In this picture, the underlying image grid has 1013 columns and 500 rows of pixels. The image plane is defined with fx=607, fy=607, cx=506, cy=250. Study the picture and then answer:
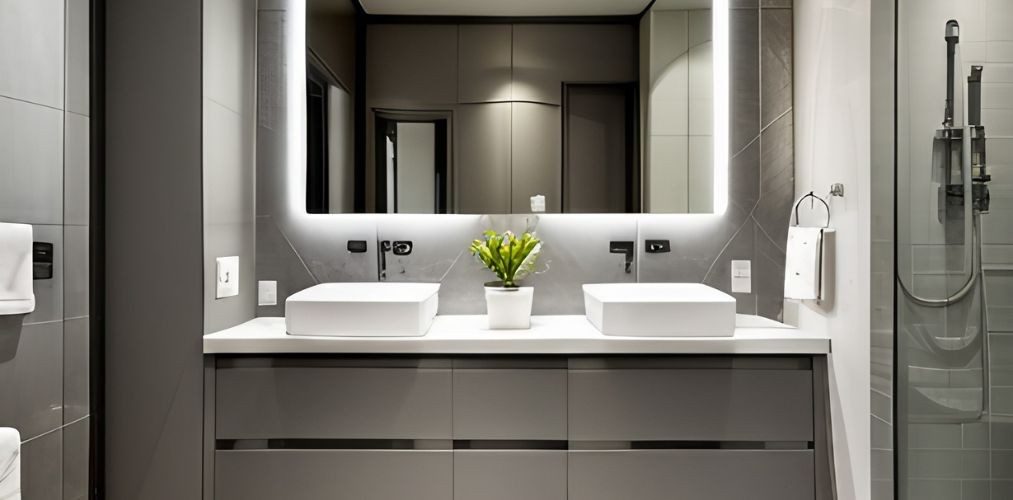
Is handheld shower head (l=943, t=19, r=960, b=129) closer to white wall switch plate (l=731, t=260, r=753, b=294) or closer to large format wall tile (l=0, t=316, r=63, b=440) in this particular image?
white wall switch plate (l=731, t=260, r=753, b=294)

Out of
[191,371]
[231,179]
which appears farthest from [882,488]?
[231,179]

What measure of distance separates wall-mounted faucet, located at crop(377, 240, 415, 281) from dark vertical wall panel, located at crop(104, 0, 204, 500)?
2.21ft

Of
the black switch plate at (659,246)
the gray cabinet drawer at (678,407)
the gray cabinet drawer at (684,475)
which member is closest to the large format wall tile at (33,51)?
the gray cabinet drawer at (678,407)

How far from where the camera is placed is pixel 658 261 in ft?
7.80

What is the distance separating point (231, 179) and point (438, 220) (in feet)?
2.48

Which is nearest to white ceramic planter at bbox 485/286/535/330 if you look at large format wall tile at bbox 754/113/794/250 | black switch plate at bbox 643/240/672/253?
black switch plate at bbox 643/240/672/253

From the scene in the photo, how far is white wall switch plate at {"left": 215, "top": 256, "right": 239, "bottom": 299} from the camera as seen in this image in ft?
6.57

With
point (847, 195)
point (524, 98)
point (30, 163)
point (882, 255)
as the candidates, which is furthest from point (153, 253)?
point (847, 195)

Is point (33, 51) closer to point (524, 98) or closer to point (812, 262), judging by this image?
point (524, 98)

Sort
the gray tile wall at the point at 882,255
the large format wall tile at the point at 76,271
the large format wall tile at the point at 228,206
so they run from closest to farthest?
1. the gray tile wall at the point at 882,255
2. the large format wall tile at the point at 76,271
3. the large format wall tile at the point at 228,206

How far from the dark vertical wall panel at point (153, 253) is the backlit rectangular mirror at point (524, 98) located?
53 centimetres

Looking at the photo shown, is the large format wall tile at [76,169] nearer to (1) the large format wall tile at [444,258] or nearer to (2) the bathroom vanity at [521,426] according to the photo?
(2) the bathroom vanity at [521,426]

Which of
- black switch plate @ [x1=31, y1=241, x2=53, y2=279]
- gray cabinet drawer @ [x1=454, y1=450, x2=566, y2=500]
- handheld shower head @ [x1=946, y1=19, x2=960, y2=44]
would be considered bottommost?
gray cabinet drawer @ [x1=454, y1=450, x2=566, y2=500]

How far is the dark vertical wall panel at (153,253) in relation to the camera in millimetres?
1875
